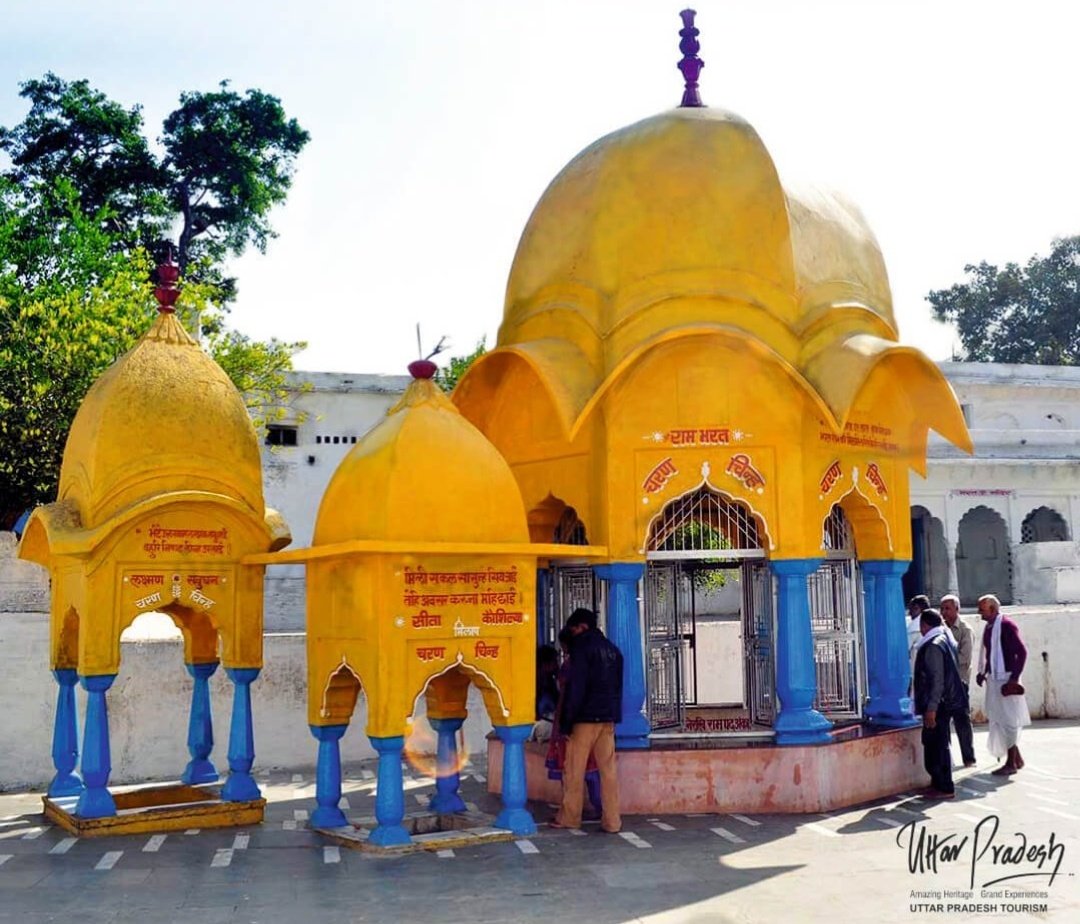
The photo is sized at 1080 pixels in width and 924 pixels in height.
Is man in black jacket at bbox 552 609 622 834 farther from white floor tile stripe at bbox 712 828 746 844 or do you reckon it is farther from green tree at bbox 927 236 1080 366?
green tree at bbox 927 236 1080 366

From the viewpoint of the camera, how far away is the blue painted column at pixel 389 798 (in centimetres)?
764

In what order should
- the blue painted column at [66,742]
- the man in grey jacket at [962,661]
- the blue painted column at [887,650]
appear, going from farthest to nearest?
the man in grey jacket at [962,661], the blue painted column at [887,650], the blue painted column at [66,742]

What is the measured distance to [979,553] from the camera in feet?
97.0

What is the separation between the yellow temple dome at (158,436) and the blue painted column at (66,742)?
1508mm

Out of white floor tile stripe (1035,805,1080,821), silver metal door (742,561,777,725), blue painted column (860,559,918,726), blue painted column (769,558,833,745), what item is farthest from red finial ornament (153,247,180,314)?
white floor tile stripe (1035,805,1080,821)

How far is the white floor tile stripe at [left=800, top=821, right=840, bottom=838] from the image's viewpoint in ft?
26.0

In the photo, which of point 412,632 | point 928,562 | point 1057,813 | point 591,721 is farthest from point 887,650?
point 928,562

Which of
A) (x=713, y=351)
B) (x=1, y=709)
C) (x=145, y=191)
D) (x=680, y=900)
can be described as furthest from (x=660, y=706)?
(x=145, y=191)

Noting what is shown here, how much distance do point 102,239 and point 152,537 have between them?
12217mm

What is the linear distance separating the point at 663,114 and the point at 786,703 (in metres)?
5.19

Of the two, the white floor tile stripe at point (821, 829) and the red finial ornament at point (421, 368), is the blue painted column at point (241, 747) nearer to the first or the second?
the red finial ornament at point (421, 368)

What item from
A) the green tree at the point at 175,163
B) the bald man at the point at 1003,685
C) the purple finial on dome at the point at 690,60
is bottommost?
the bald man at the point at 1003,685

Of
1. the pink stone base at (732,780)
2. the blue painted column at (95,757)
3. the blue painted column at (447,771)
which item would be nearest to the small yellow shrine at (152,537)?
the blue painted column at (95,757)

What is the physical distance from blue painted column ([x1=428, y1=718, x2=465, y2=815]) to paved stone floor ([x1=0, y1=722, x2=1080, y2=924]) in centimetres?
70
